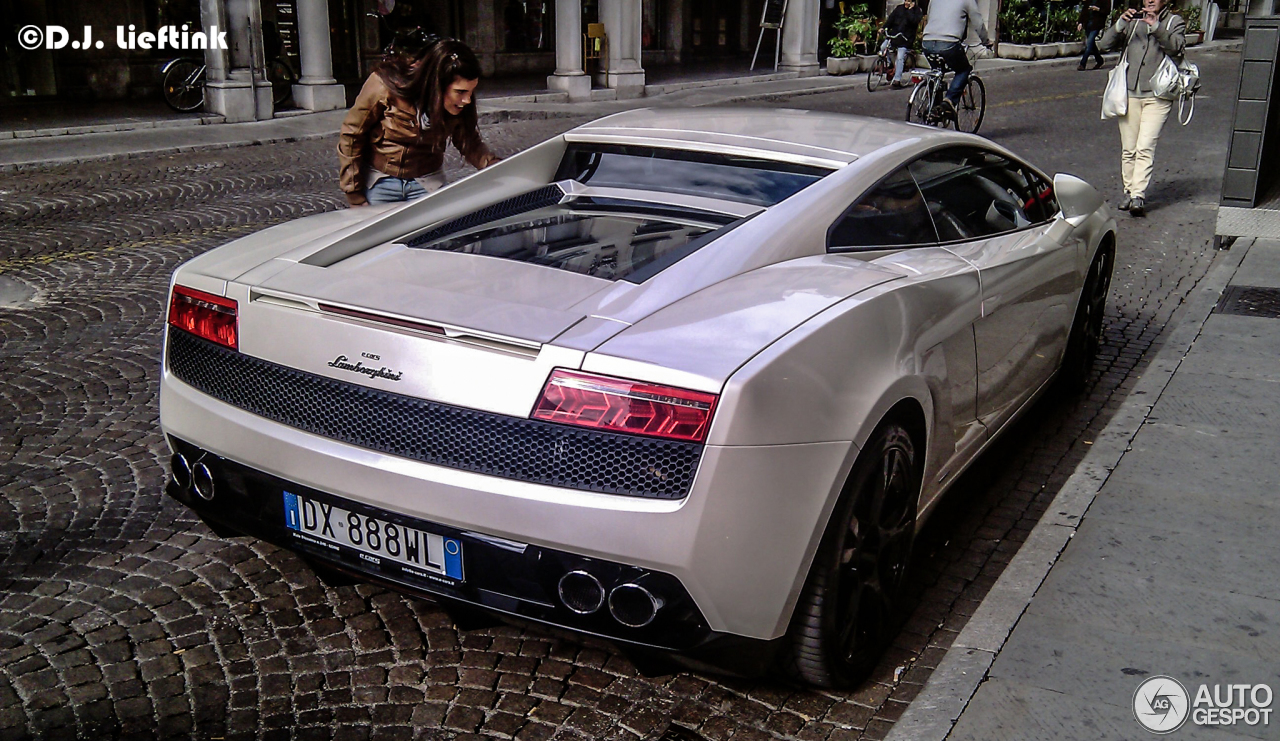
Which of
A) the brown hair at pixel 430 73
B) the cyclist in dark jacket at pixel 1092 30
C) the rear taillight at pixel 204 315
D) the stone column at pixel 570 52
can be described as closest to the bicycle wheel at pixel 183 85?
the stone column at pixel 570 52

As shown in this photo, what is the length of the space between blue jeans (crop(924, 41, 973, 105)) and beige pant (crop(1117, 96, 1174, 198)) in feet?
15.9

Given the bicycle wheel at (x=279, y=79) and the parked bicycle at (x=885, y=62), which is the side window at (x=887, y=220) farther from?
the parked bicycle at (x=885, y=62)

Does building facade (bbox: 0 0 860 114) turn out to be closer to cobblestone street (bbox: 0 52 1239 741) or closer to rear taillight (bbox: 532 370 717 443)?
cobblestone street (bbox: 0 52 1239 741)

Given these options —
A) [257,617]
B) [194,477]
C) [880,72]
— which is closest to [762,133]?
[194,477]

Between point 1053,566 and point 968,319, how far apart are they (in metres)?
0.84

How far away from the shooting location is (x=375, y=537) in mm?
2930

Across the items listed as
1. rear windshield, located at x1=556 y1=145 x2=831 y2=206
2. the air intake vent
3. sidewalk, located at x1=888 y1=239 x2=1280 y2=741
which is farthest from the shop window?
the air intake vent

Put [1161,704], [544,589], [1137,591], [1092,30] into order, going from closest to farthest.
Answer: [544,589]
[1161,704]
[1137,591]
[1092,30]

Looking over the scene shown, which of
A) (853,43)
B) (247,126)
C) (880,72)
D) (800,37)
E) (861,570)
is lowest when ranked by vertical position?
(861,570)

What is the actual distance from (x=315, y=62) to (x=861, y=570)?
17497mm

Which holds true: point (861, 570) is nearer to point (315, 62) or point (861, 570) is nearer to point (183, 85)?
point (183, 85)

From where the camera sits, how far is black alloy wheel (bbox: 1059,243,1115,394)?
532 cm

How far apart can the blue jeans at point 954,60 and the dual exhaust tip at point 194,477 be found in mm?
13099

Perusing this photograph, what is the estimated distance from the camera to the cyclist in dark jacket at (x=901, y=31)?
23.0m
